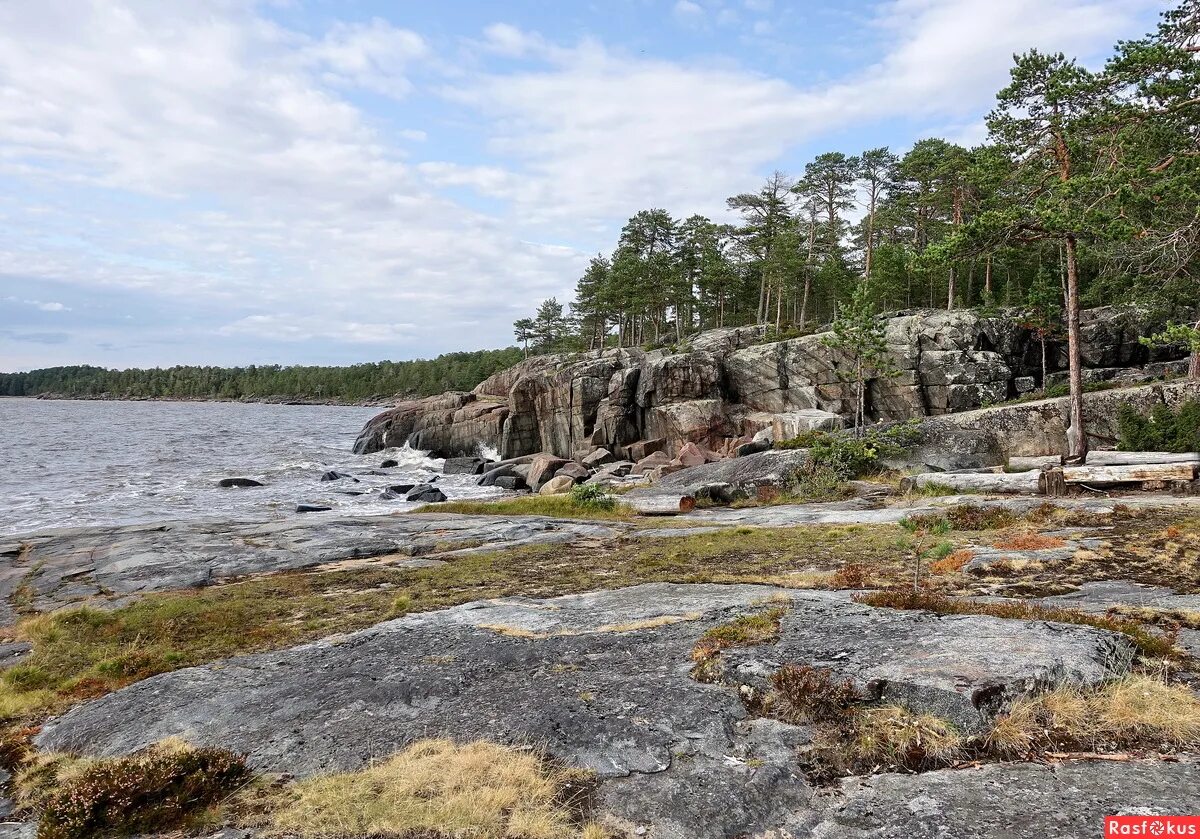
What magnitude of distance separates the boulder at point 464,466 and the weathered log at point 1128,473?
45.8 meters

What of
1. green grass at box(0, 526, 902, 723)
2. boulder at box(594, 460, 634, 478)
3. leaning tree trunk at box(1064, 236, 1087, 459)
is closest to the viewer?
green grass at box(0, 526, 902, 723)

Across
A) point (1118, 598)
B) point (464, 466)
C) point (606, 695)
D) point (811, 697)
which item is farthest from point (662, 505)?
point (464, 466)

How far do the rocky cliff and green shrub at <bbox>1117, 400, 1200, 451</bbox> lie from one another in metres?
12.9

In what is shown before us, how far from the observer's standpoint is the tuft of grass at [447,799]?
503 centimetres

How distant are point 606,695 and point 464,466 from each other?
2160 inches

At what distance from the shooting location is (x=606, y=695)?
282 inches

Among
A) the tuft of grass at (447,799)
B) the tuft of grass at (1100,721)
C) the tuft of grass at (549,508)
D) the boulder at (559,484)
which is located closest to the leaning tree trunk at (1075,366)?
the tuft of grass at (549,508)

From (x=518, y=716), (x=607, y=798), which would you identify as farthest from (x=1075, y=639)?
(x=518, y=716)

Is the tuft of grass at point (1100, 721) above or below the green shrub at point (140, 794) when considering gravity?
above

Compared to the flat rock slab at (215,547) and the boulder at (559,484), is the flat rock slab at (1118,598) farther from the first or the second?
the boulder at (559,484)

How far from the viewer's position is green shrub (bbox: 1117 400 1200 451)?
27312 mm

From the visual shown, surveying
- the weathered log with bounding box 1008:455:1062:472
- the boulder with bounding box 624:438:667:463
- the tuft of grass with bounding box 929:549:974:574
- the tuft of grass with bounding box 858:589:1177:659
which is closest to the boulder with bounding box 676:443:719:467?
the boulder with bounding box 624:438:667:463

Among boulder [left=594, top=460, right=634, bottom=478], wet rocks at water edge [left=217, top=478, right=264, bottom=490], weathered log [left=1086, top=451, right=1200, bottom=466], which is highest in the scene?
weathered log [left=1086, top=451, right=1200, bottom=466]

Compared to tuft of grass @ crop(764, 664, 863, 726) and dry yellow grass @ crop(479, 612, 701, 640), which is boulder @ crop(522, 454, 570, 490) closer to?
dry yellow grass @ crop(479, 612, 701, 640)
